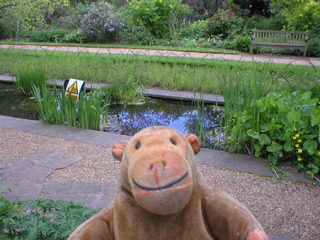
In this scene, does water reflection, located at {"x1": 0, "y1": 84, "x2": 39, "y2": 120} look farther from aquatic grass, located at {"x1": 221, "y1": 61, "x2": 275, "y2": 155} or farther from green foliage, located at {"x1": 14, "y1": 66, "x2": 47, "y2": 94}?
aquatic grass, located at {"x1": 221, "y1": 61, "x2": 275, "y2": 155}

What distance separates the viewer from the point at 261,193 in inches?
115

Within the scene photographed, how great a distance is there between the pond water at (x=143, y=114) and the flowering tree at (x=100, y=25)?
11107mm

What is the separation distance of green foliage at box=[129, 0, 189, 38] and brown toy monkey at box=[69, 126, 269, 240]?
1585 centimetres

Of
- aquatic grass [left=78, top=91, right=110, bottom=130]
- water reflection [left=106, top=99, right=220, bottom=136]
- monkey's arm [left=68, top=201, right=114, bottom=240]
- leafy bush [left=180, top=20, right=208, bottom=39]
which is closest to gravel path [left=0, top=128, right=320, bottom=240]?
aquatic grass [left=78, top=91, right=110, bottom=130]

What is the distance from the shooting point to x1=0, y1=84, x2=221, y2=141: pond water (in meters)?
5.15

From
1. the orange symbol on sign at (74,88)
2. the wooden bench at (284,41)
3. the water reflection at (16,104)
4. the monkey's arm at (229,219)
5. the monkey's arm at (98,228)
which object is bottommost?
the water reflection at (16,104)

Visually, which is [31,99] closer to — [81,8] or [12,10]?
[12,10]

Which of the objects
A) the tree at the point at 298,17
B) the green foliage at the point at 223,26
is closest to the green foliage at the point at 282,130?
the tree at the point at 298,17

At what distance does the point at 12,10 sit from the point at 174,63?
7.45 metres

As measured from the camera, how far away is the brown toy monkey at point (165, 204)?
1010 millimetres

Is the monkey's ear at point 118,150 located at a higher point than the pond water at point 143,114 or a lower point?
higher

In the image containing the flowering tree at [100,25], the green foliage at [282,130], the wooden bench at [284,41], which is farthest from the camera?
the flowering tree at [100,25]

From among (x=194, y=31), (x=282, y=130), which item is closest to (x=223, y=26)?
(x=194, y=31)

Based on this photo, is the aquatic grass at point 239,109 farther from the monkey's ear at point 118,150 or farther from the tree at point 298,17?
the tree at point 298,17
